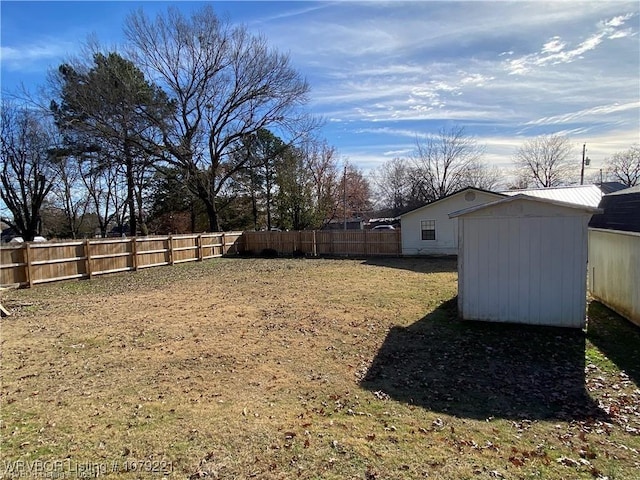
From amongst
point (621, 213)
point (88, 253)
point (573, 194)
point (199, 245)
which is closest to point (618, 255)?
point (621, 213)

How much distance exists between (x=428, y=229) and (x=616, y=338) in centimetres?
1350

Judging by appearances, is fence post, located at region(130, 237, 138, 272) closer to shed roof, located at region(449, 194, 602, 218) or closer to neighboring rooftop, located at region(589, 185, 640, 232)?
shed roof, located at region(449, 194, 602, 218)

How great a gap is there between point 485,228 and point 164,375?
19.1 feet

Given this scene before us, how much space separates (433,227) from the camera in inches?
759

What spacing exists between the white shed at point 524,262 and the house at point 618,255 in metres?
1.39

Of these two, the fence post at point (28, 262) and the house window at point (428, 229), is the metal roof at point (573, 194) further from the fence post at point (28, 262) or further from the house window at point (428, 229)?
the fence post at point (28, 262)

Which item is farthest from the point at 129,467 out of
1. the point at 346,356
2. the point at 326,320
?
the point at 326,320

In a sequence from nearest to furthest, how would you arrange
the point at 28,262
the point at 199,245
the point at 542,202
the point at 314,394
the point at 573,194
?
the point at 314,394 → the point at 542,202 → the point at 28,262 → the point at 573,194 → the point at 199,245

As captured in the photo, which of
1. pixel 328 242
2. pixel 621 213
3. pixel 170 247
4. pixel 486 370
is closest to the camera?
pixel 486 370

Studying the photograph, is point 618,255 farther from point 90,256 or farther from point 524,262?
point 90,256

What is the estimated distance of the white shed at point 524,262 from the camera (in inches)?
249

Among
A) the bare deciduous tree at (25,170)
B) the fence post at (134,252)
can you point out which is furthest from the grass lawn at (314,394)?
the bare deciduous tree at (25,170)

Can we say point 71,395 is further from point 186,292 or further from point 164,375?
point 186,292

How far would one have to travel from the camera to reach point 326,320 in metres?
7.29
